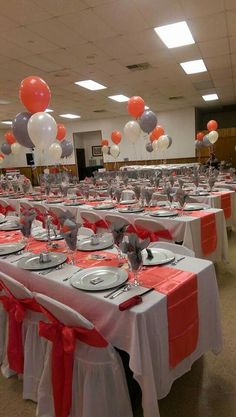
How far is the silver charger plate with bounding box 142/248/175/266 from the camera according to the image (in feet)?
6.53

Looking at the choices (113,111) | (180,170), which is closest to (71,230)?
(180,170)

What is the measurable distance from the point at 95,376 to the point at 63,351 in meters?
0.21

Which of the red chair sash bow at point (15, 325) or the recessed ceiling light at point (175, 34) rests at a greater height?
the recessed ceiling light at point (175, 34)

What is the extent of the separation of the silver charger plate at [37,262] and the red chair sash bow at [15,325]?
0.22 metres

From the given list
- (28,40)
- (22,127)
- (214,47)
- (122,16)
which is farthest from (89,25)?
(214,47)

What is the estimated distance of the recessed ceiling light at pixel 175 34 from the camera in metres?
5.13

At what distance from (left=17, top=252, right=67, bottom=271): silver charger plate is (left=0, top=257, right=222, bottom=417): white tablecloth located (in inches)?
3.2

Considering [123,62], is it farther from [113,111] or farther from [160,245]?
[113,111]

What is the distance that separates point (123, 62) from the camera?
6.76m

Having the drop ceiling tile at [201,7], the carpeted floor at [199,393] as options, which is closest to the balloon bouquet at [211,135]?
the drop ceiling tile at [201,7]

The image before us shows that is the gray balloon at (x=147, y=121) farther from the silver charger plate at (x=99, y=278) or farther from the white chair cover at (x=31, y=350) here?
the white chair cover at (x=31, y=350)

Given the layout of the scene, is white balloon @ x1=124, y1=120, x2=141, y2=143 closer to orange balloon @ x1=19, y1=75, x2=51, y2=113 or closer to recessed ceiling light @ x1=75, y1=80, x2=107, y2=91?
recessed ceiling light @ x1=75, y1=80, x2=107, y2=91

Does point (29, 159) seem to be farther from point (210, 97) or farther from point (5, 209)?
point (5, 209)

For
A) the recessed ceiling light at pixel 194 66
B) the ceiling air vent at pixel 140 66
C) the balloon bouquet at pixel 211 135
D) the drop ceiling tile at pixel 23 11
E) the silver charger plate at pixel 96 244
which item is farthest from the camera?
the balloon bouquet at pixel 211 135
